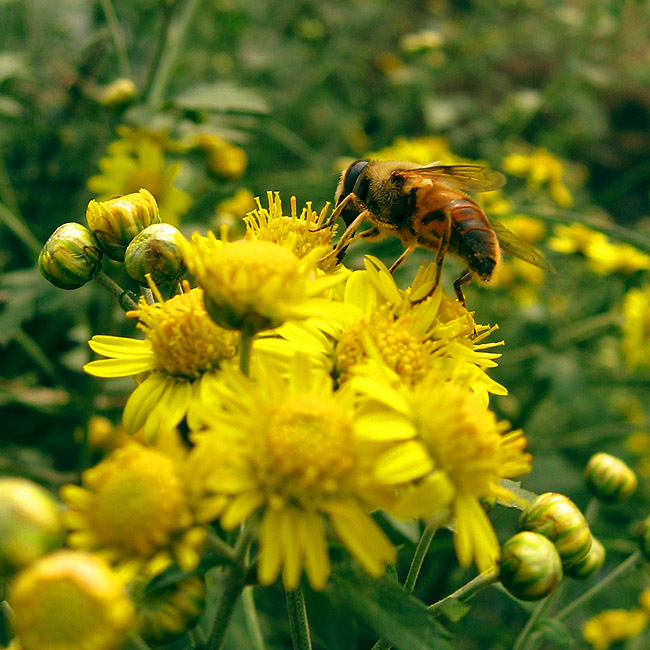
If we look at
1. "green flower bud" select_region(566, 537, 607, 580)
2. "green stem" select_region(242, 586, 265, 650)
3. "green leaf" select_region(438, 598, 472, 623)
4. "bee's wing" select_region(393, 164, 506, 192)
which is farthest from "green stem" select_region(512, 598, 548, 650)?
"bee's wing" select_region(393, 164, 506, 192)

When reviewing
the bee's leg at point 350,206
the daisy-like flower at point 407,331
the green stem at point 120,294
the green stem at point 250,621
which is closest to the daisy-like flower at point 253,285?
the daisy-like flower at point 407,331

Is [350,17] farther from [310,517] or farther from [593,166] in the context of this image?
[310,517]

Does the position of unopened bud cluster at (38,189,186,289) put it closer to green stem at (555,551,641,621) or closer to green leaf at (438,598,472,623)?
green leaf at (438,598,472,623)

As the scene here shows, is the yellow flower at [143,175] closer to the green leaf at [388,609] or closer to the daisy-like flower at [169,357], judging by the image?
the daisy-like flower at [169,357]

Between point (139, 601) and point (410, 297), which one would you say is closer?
point (139, 601)

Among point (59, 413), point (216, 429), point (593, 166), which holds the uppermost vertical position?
point (216, 429)

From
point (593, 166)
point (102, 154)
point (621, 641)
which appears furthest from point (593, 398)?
point (593, 166)
